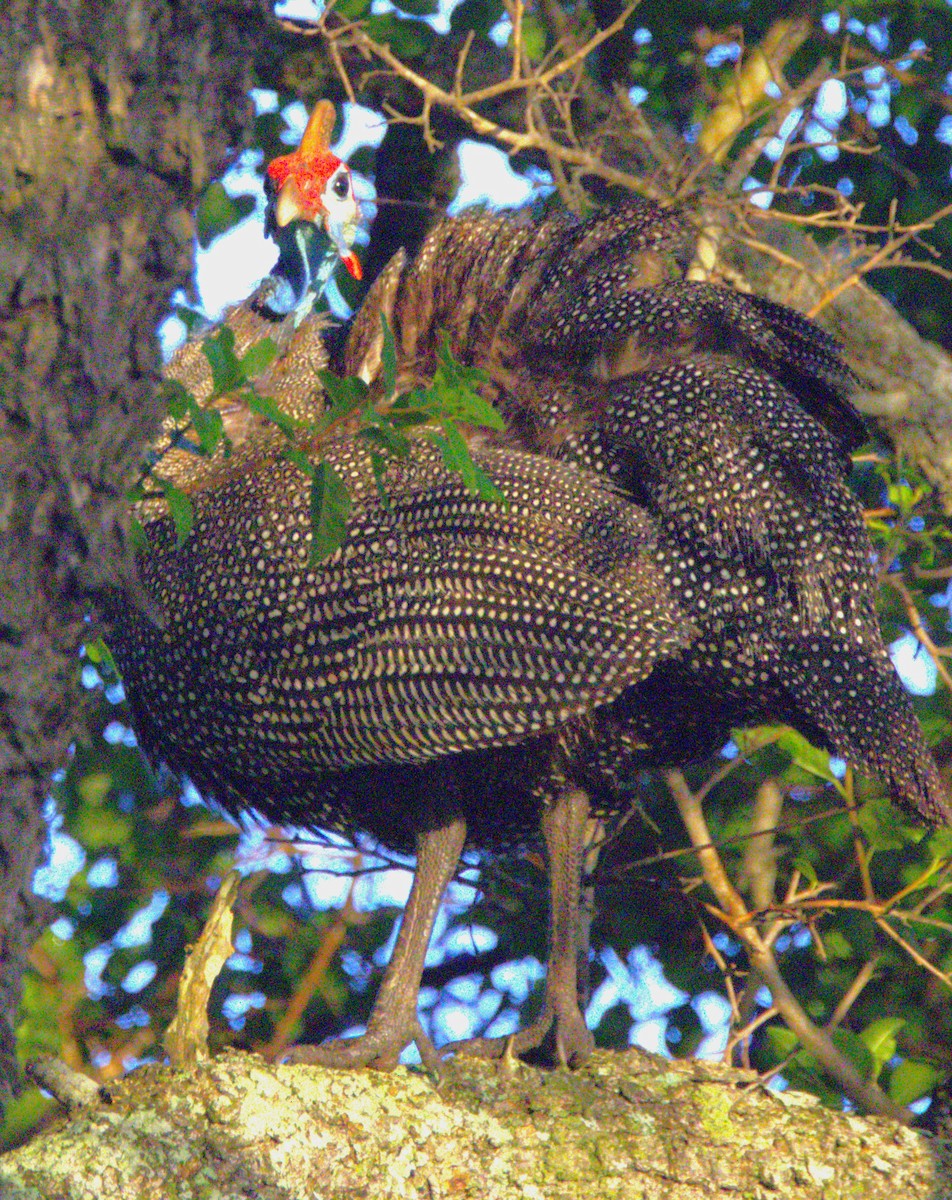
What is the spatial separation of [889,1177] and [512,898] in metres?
1.63

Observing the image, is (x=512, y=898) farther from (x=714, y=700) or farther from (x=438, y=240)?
(x=438, y=240)

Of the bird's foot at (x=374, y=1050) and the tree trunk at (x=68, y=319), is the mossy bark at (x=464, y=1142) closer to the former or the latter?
the bird's foot at (x=374, y=1050)

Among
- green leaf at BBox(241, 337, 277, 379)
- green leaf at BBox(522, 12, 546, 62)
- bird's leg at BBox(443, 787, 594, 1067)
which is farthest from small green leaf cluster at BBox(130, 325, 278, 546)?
green leaf at BBox(522, 12, 546, 62)

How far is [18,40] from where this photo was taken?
51.7 inches

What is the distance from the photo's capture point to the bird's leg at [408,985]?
10.0 feet

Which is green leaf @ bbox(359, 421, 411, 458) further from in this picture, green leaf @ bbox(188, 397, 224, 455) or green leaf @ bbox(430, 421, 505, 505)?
green leaf @ bbox(188, 397, 224, 455)

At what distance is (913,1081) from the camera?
3.54 metres

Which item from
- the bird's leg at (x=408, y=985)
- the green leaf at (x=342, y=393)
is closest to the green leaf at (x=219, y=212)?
the bird's leg at (x=408, y=985)

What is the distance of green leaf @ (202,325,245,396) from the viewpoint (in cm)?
198

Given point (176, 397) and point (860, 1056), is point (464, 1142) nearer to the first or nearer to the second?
point (860, 1056)

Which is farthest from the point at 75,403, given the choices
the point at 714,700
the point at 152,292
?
the point at 714,700

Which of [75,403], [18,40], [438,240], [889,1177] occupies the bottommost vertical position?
[889,1177]

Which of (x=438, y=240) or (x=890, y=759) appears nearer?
(x=890, y=759)

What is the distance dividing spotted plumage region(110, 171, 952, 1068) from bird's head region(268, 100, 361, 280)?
73 cm
